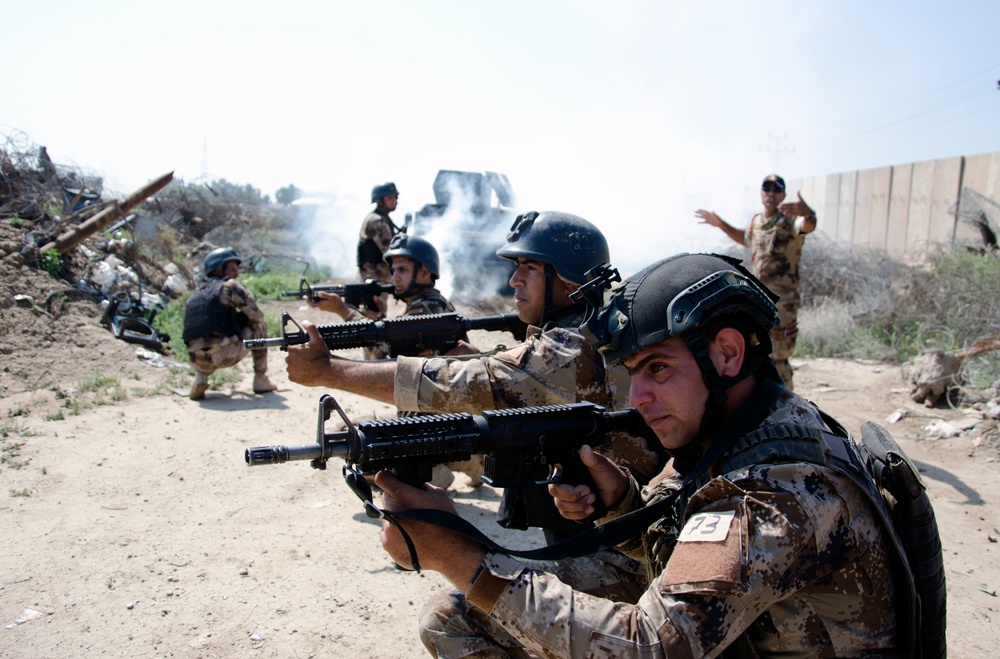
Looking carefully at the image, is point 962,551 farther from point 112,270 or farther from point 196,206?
point 196,206

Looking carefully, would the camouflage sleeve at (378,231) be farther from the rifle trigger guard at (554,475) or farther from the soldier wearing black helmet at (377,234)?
the rifle trigger guard at (554,475)

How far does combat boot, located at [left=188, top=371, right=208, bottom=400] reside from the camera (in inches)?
314

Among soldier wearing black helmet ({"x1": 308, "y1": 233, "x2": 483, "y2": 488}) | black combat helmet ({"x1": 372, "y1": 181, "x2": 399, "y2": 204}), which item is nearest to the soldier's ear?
soldier wearing black helmet ({"x1": 308, "y1": 233, "x2": 483, "y2": 488})

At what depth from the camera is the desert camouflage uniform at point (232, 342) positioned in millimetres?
8031

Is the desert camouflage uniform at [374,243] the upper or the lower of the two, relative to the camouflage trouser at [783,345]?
upper

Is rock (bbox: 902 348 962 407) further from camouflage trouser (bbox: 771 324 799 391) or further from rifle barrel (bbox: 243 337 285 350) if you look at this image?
rifle barrel (bbox: 243 337 285 350)

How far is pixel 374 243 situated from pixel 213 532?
17.9 ft

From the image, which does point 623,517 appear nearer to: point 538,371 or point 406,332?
point 538,371

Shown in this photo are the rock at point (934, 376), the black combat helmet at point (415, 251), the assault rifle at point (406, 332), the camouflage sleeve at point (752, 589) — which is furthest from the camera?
the rock at point (934, 376)

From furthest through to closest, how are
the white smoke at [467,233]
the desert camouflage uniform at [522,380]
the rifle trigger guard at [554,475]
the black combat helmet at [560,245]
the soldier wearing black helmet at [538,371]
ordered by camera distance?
1. the white smoke at [467,233]
2. the black combat helmet at [560,245]
3. the desert camouflage uniform at [522,380]
4. the soldier wearing black helmet at [538,371]
5. the rifle trigger guard at [554,475]

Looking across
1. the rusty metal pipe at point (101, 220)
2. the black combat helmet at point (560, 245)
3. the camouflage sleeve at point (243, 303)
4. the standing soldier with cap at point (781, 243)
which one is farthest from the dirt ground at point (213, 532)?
the rusty metal pipe at point (101, 220)

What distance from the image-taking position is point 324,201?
3192 centimetres

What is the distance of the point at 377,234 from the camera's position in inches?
373

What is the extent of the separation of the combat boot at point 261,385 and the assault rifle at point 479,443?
6.58 metres
